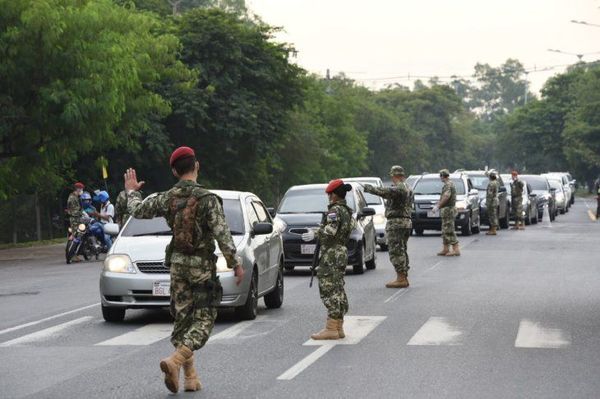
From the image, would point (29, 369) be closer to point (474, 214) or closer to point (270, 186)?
point (474, 214)

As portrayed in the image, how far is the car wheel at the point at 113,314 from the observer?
14.9m

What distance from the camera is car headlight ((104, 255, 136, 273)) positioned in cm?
1470

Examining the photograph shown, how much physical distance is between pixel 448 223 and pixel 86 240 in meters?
7.78

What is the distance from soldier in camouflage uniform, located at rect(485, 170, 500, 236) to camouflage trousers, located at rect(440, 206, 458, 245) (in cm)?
968

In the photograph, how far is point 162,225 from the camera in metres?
15.7

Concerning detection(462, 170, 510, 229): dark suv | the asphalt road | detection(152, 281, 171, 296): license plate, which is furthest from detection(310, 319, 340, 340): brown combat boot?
detection(462, 170, 510, 229): dark suv

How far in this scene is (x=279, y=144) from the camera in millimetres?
55969

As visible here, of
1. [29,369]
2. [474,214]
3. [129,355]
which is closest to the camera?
[29,369]

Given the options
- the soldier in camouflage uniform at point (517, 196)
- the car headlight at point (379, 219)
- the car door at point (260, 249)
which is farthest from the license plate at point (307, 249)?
the soldier in camouflage uniform at point (517, 196)

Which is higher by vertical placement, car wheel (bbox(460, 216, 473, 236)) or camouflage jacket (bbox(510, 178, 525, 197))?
camouflage jacket (bbox(510, 178, 525, 197))

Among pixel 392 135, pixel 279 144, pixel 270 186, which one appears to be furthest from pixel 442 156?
pixel 279 144

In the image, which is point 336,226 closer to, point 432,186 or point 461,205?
point 461,205

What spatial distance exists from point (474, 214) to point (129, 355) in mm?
28313

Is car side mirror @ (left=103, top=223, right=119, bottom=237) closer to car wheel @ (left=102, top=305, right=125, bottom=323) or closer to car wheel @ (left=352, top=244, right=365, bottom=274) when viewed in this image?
car wheel @ (left=102, top=305, right=125, bottom=323)
